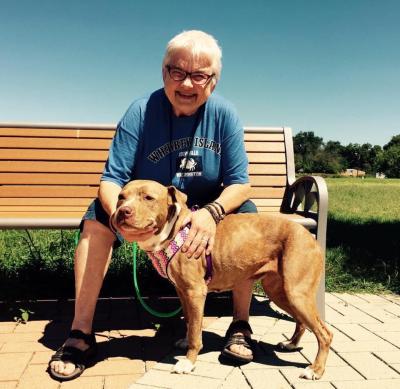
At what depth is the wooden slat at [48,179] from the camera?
447cm

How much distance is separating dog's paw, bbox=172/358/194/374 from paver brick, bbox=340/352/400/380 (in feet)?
3.55

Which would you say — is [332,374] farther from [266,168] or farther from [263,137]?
[263,137]

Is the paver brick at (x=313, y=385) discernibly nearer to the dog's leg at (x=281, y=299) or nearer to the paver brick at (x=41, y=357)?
the dog's leg at (x=281, y=299)

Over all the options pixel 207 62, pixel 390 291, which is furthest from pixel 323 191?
pixel 390 291

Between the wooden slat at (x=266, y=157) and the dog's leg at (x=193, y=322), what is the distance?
7.01 ft

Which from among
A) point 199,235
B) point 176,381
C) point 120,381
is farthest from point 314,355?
point 120,381

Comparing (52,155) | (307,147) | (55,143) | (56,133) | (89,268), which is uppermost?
(307,147)

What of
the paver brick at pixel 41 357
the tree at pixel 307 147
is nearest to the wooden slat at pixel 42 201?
the paver brick at pixel 41 357

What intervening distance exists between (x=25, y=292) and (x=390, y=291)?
146 inches

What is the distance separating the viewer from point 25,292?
437 cm

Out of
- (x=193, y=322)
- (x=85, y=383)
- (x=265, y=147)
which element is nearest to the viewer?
(x=85, y=383)

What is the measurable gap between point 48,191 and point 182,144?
1.86 metres

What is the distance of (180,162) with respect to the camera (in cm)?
331

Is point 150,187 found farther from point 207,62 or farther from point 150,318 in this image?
point 150,318
